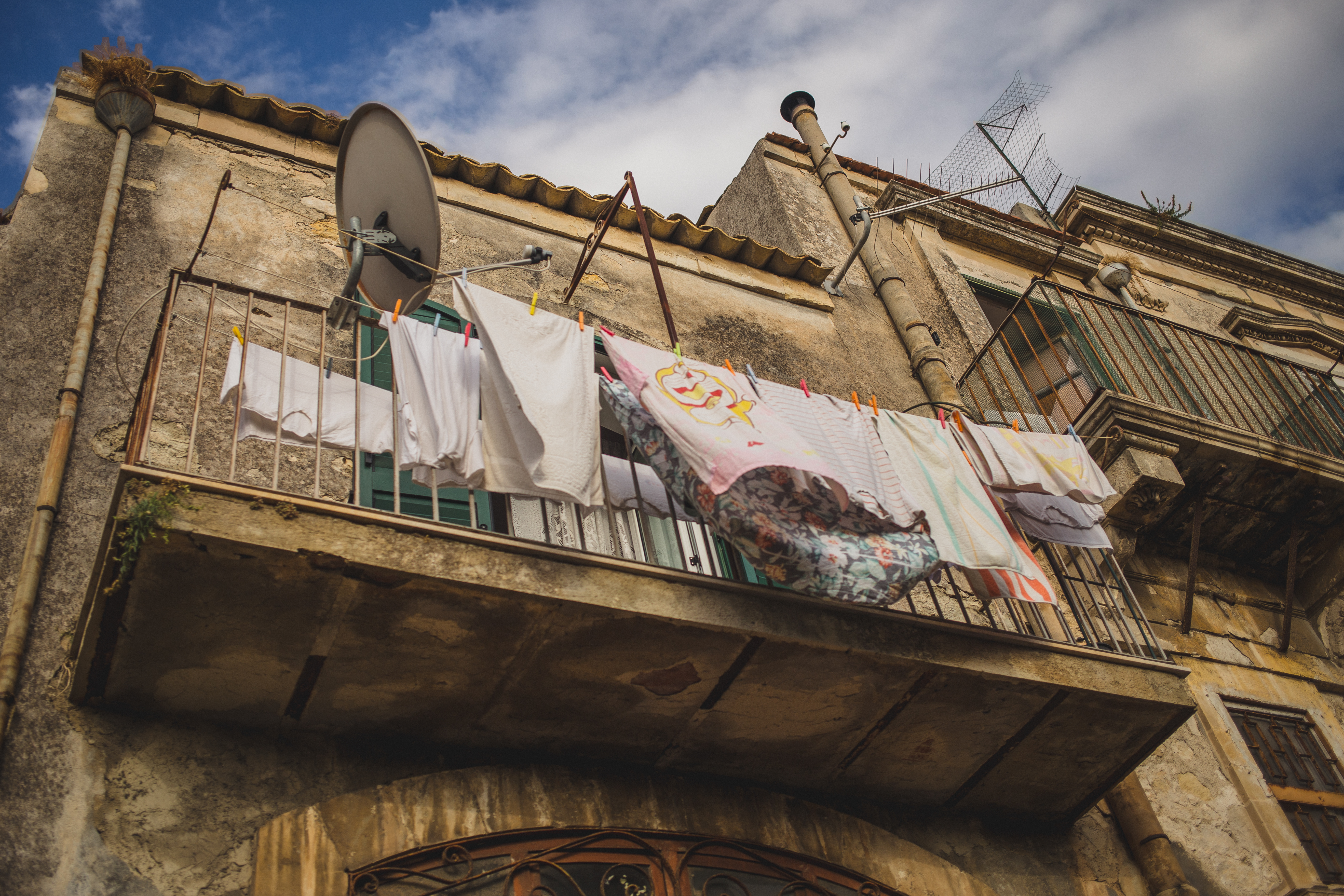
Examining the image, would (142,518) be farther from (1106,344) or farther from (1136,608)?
(1106,344)

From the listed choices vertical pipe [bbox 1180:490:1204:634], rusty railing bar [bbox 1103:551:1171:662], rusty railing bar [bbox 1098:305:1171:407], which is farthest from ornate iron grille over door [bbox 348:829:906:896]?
rusty railing bar [bbox 1098:305:1171:407]

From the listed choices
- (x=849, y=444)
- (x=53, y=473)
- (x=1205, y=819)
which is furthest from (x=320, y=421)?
(x=1205, y=819)

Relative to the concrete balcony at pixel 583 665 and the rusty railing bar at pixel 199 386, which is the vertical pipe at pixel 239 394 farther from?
the concrete balcony at pixel 583 665

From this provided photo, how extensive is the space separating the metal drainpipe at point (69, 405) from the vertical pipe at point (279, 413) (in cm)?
82

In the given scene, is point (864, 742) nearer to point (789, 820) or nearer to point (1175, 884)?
point (789, 820)

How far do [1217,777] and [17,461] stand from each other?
6.28 meters

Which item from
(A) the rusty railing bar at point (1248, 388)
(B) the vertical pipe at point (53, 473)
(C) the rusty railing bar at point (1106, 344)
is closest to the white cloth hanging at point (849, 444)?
(C) the rusty railing bar at point (1106, 344)

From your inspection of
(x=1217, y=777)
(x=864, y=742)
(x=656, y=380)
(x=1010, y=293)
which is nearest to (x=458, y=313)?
(x=656, y=380)

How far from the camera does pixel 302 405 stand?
489 cm

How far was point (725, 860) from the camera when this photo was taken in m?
4.70

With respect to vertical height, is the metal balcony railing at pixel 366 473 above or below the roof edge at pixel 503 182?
below

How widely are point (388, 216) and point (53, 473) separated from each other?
208 cm

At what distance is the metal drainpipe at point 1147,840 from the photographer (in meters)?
5.55

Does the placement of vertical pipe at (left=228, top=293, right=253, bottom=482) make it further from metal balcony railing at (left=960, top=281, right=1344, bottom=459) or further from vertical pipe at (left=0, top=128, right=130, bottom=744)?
metal balcony railing at (left=960, top=281, right=1344, bottom=459)
